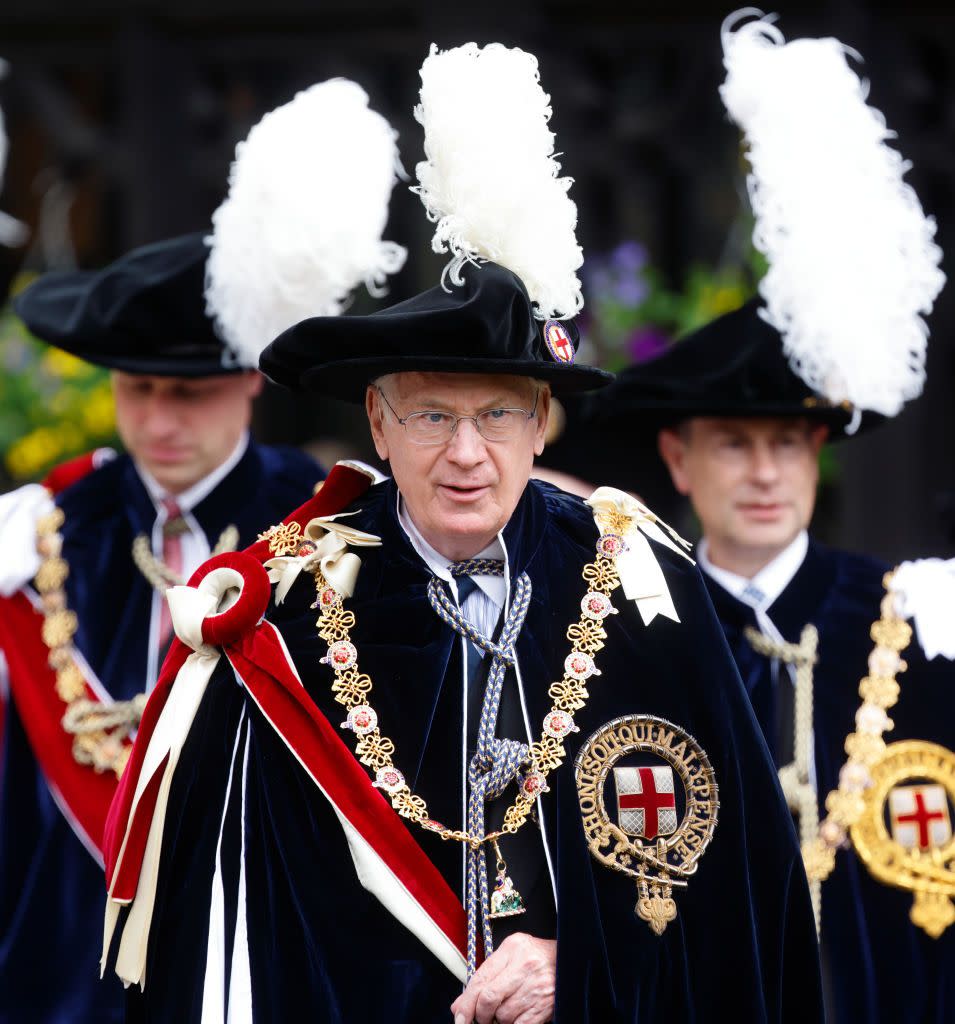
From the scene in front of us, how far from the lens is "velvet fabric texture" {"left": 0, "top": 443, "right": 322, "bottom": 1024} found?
14.8 ft

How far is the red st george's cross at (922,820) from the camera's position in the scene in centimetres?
423

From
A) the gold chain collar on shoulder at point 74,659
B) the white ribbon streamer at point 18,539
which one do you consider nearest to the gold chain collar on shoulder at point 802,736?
the gold chain collar on shoulder at point 74,659

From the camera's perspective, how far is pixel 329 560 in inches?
138

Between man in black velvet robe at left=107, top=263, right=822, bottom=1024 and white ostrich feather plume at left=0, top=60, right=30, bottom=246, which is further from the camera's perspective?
white ostrich feather plume at left=0, top=60, right=30, bottom=246

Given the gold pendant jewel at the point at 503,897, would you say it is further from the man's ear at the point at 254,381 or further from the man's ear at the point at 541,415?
the man's ear at the point at 254,381

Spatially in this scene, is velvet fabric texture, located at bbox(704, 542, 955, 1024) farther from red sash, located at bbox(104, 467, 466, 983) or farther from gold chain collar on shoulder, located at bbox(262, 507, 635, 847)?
red sash, located at bbox(104, 467, 466, 983)

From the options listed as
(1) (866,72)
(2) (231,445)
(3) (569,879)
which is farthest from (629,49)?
(3) (569,879)

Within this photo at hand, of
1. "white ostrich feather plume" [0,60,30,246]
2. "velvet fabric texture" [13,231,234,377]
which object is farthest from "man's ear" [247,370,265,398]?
"white ostrich feather plume" [0,60,30,246]

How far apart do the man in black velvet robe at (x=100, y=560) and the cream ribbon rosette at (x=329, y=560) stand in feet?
4.05

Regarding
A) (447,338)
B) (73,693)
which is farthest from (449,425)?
(73,693)

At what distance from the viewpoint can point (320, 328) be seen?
3.35 metres

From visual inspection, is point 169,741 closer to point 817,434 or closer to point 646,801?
point 646,801

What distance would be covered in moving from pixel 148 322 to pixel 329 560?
1.38 meters

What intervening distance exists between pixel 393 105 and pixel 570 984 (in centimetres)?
476
